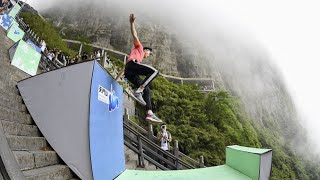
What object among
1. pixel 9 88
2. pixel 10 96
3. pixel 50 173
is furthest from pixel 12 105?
pixel 50 173

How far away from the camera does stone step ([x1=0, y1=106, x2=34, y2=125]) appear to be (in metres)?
3.63

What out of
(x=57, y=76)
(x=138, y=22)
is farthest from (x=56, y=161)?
(x=138, y=22)

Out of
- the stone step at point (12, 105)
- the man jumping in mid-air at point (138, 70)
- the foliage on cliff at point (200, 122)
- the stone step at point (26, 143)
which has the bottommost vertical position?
the foliage on cliff at point (200, 122)

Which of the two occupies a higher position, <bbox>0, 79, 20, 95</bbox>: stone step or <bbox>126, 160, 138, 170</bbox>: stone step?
<bbox>0, 79, 20, 95</bbox>: stone step

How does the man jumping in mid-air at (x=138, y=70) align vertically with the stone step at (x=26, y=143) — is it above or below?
above

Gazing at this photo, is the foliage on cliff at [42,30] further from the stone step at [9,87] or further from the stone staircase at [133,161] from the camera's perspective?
the stone step at [9,87]

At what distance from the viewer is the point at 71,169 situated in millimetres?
3600

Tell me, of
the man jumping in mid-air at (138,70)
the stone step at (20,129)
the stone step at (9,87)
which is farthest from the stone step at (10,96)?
the man jumping in mid-air at (138,70)

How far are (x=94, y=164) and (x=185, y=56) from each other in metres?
49.2

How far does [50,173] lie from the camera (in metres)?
3.02

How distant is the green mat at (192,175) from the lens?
4277 mm

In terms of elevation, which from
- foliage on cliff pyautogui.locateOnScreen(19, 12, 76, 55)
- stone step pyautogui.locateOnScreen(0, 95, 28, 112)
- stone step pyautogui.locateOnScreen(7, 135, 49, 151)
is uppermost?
foliage on cliff pyautogui.locateOnScreen(19, 12, 76, 55)

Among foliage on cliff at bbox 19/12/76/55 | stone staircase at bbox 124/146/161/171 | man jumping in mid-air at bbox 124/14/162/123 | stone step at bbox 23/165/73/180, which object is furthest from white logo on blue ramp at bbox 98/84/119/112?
foliage on cliff at bbox 19/12/76/55

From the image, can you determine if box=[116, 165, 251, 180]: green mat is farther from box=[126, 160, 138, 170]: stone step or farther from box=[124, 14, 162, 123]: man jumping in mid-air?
box=[126, 160, 138, 170]: stone step
